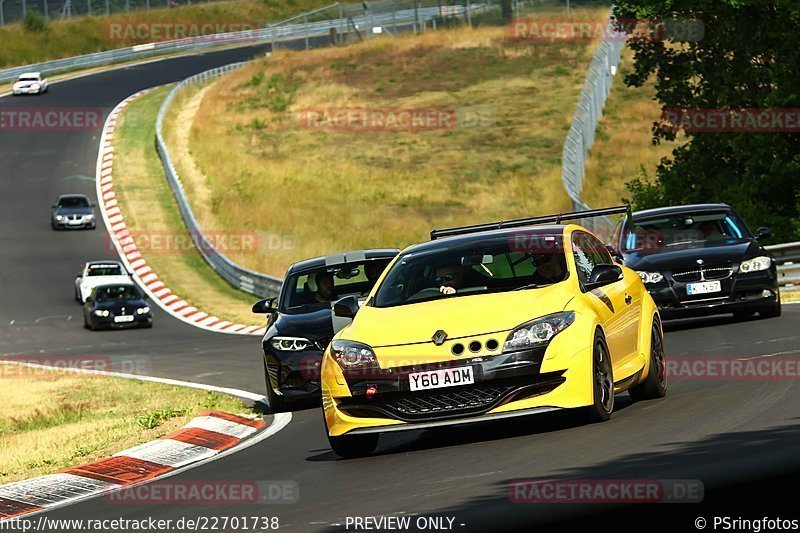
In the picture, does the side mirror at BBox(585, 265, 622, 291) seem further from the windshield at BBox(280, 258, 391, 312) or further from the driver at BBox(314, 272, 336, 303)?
the driver at BBox(314, 272, 336, 303)

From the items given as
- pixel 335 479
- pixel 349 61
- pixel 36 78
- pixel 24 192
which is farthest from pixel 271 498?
pixel 349 61

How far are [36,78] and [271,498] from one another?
69530 mm

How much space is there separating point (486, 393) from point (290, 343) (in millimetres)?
5392

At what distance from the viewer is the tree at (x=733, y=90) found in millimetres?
32406

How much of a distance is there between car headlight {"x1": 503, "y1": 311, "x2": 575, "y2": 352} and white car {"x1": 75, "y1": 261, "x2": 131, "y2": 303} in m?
28.1

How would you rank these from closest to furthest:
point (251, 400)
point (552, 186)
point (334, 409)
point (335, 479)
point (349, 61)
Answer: point (335, 479)
point (334, 409)
point (251, 400)
point (552, 186)
point (349, 61)

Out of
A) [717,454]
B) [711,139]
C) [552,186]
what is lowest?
[552,186]

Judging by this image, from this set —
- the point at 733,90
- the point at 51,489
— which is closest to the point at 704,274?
the point at 51,489

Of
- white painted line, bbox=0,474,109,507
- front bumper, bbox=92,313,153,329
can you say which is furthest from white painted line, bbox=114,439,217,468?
front bumper, bbox=92,313,153,329

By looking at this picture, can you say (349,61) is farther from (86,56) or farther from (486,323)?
(486,323)

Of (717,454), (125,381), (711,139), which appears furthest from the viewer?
(711,139)

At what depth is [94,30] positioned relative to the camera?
98.0 meters

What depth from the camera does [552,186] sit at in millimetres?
50156

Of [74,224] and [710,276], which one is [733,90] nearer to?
[710,276]
